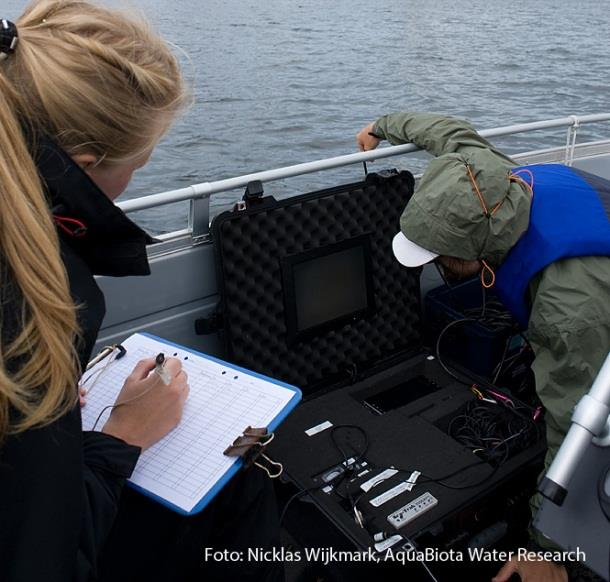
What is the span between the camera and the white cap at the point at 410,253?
170cm

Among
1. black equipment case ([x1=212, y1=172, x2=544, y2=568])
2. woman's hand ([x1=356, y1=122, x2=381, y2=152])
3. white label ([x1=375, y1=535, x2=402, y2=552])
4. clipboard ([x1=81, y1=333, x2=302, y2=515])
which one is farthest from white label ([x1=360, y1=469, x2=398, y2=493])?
woman's hand ([x1=356, y1=122, x2=381, y2=152])

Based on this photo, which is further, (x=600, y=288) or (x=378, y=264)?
(x=378, y=264)

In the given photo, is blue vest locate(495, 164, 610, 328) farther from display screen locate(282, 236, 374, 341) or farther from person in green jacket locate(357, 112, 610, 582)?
display screen locate(282, 236, 374, 341)

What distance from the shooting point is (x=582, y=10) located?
54.8 ft

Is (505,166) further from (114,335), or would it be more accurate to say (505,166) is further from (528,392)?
(114,335)

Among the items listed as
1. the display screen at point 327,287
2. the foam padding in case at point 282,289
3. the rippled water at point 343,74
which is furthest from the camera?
Answer: the rippled water at point 343,74

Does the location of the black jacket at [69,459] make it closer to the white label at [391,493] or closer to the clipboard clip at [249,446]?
the clipboard clip at [249,446]

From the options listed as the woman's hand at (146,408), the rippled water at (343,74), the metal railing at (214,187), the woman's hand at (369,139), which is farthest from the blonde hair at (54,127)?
the rippled water at (343,74)

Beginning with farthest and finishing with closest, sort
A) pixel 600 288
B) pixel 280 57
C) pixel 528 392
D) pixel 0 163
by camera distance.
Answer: pixel 280 57
pixel 528 392
pixel 600 288
pixel 0 163

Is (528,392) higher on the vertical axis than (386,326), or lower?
lower

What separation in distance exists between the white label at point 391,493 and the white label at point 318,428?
324 millimetres

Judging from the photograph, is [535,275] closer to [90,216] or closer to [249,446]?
[249,446]

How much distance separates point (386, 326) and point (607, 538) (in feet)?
4.64

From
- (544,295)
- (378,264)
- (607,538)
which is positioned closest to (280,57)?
(378,264)
